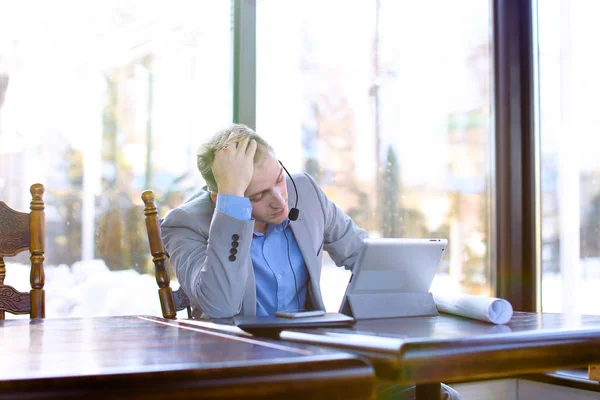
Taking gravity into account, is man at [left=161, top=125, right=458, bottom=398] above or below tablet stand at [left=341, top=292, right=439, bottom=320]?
above

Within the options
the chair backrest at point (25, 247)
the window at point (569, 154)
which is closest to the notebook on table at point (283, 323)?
the chair backrest at point (25, 247)

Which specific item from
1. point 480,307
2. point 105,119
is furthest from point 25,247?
point 480,307

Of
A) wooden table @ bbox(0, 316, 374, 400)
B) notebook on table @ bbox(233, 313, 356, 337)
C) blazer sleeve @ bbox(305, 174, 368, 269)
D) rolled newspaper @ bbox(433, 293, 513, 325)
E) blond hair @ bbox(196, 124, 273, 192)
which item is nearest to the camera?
wooden table @ bbox(0, 316, 374, 400)

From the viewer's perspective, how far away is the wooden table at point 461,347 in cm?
90

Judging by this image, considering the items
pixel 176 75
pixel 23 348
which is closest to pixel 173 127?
pixel 176 75

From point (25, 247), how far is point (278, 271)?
733 mm

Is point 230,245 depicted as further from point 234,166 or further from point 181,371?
point 181,371

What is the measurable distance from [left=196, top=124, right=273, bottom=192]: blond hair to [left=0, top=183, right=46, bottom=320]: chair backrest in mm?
480

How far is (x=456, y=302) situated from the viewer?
1475 millimetres

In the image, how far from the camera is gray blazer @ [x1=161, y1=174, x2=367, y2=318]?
1.63 meters

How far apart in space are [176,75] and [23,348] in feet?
6.50

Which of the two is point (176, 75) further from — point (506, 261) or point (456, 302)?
point (506, 261)

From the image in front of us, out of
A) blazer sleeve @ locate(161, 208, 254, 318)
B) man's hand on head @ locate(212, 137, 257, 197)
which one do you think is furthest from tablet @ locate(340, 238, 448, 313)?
man's hand on head @ locate(212, 137, 257, 197)

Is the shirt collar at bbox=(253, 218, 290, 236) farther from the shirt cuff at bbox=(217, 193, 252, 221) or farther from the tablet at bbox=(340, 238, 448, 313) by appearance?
the tablet at bbox=(340, 238, 448, 313)
